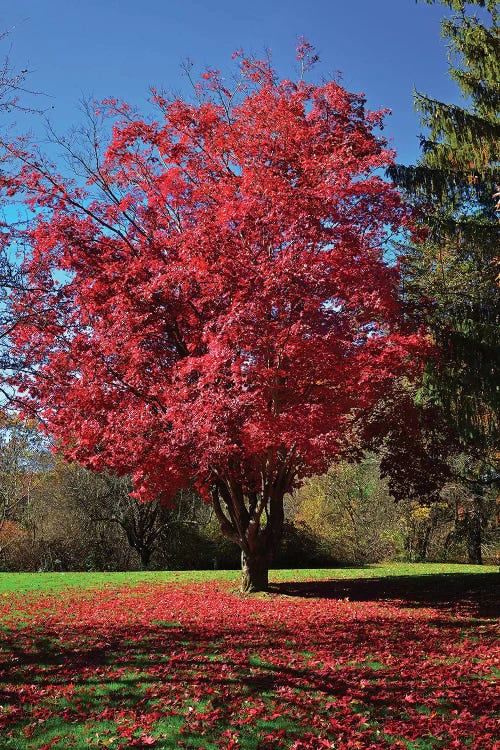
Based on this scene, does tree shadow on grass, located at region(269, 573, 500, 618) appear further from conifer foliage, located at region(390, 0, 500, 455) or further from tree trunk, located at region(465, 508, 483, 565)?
tree trunk, located at region(465, 508, 483, 565)

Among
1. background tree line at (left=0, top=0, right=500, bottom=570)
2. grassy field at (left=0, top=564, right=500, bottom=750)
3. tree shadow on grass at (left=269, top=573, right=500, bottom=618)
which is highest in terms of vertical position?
background tree line at (left=0, top=0, right=500, bottom=570)

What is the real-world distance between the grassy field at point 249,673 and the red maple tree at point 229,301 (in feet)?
9.11

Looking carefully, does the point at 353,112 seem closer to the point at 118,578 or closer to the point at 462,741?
the point at 462,741

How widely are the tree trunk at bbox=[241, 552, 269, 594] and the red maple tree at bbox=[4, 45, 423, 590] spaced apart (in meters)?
0.03

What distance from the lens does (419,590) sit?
13172 mm

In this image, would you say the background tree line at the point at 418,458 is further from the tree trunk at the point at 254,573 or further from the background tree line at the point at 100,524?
the tree trunk at the point at 254,573

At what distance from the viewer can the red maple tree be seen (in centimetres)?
950

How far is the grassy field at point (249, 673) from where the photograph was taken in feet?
15.3

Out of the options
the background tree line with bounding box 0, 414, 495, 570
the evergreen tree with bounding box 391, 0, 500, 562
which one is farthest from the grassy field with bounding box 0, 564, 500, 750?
the background tree line with bounding box 0, 414, 495, 570

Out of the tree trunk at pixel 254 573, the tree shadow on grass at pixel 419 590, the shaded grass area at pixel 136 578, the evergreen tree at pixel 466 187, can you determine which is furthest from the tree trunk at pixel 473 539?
the evergreen tree at pixel 466 187

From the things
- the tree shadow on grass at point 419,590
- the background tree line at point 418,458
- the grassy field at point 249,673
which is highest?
the background tree line at point 418,458

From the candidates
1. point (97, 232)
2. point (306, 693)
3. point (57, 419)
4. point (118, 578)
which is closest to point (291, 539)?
point (118, 578)

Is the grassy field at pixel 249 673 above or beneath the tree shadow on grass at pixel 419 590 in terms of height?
above

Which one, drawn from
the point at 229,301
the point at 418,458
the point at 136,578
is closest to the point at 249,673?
the point at 229,301
